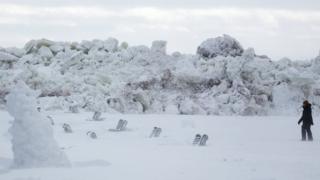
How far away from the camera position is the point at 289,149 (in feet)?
45.3

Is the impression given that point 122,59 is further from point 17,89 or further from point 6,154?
point 17,89

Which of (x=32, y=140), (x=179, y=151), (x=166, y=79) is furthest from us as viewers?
(x=166, y=79)

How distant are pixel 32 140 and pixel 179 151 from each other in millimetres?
3605

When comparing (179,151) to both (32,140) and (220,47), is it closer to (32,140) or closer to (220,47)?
(32,140)

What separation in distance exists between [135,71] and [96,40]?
6267 millimetres

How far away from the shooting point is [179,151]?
13.1m

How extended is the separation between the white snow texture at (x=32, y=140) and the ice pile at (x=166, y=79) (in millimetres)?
13531

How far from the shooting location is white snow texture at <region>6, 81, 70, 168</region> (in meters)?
10.5

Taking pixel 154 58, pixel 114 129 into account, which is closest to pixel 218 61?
pixel 154 58

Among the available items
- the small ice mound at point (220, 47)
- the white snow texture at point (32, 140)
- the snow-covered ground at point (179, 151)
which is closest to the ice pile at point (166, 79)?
the small ice mound at point (220, 47)

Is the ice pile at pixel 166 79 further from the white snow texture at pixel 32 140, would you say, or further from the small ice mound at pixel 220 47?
the white snow texture at pixel 32 140

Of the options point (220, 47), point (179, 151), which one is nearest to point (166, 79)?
point (220, 47)

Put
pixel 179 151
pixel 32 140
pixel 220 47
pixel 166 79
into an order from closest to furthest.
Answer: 1. pixel 32 140
2. pixel 179 151
3. pixel 166 79
4. pixel 220 47

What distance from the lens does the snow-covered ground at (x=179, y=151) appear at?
1002 centimetres
